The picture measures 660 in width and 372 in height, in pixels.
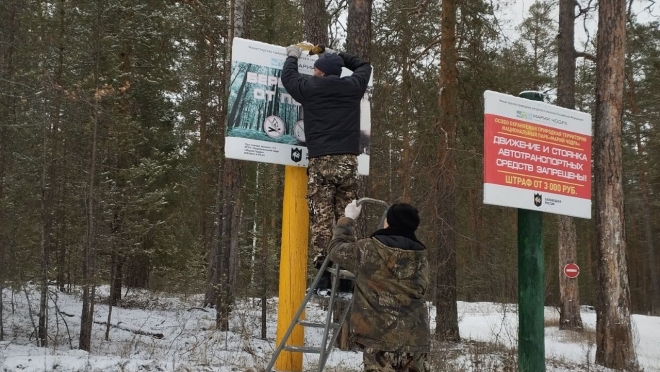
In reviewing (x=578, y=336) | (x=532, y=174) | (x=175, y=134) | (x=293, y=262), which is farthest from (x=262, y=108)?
(x=175, y=134)

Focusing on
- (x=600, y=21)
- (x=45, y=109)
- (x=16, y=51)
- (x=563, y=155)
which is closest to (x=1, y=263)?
(x=45, y=109)

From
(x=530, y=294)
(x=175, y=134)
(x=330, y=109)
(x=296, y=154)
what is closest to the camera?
(x=330, y=109)

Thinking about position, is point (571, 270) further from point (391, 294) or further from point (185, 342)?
point (391, 294)

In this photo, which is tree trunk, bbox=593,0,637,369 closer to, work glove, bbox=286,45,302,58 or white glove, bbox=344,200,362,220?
work glove, bbox=286,45,302,58

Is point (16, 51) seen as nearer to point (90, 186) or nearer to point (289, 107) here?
point (90, 186)

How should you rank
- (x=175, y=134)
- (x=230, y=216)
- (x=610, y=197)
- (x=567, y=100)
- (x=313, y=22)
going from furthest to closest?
(x=175, y=134) → (x=567, y=100) → (x=230, y=216) → (x=610, y=197) → (x=313, y=22)

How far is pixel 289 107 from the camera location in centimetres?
586

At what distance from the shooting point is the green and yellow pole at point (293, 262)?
5633 mm

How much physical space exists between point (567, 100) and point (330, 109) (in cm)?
1385

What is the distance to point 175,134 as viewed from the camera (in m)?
19.8

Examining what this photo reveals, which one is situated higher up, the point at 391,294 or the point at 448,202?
the point at 448,202

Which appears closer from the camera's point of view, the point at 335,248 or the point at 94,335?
the point at 335,248

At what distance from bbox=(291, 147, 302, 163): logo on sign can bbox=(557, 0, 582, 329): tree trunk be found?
532 inches

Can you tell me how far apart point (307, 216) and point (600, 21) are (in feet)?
26.1
